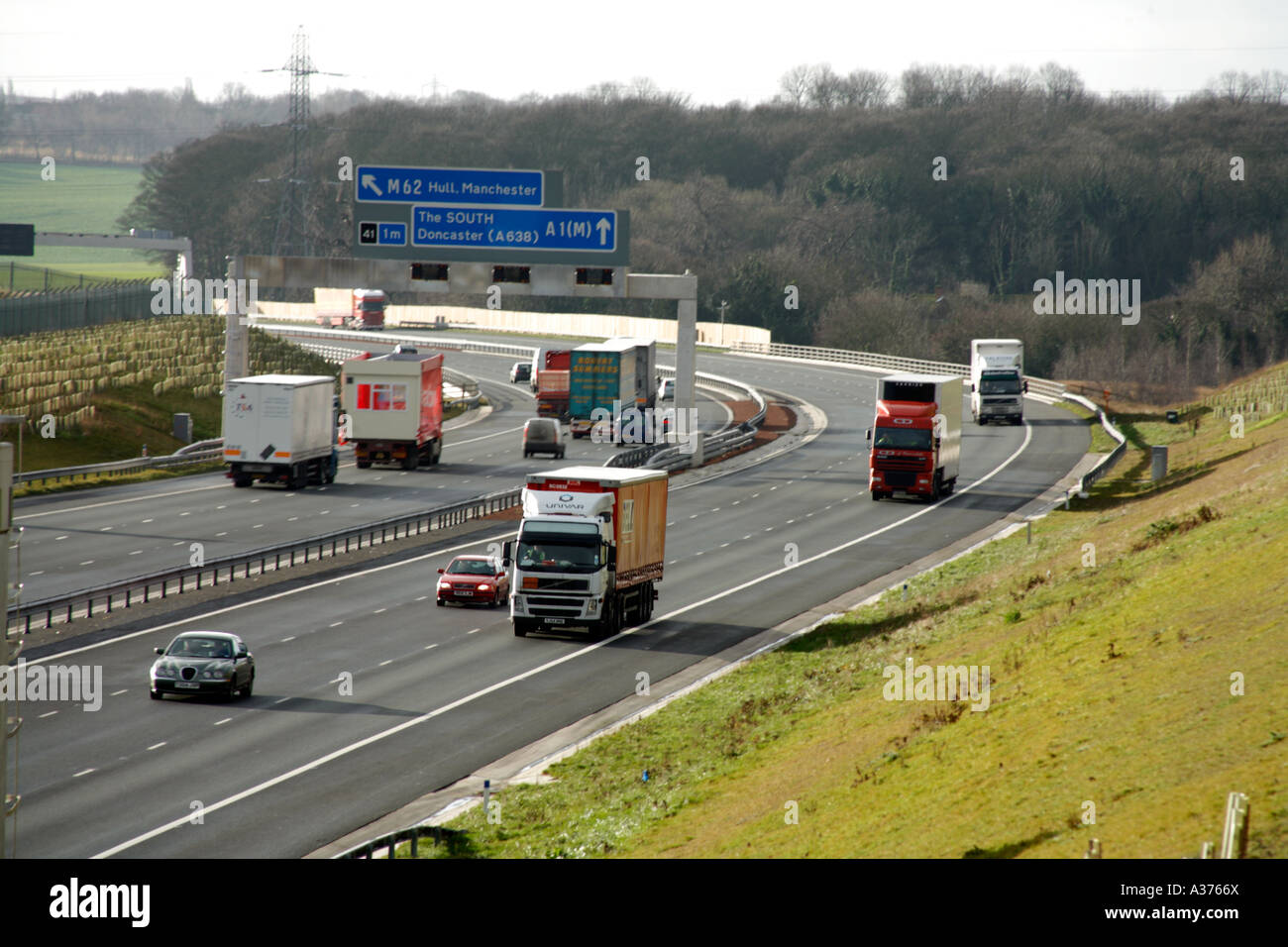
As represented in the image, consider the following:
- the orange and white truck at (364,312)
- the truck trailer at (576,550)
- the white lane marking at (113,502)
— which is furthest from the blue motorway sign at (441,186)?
the orange and white truck at (364,312)

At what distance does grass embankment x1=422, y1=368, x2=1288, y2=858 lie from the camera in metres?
16.3

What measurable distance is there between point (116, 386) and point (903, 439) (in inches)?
1555

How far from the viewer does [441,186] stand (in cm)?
6169

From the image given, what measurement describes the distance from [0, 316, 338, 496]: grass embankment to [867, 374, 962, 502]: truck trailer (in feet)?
94.6

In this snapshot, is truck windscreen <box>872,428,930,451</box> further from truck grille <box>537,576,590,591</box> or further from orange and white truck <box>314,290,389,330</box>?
orange and white truck <box>314,290,389,330</box>

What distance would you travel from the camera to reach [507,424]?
8888 centimetres

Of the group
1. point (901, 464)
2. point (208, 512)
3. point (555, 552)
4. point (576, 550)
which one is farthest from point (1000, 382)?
point (555, 552)

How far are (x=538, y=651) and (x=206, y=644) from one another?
764 cm

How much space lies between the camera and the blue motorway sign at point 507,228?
202 feet

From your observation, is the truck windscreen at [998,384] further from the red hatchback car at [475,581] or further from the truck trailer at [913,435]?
the red hatchback car at [475,581]

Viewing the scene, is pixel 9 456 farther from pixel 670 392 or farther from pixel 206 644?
Answer: pixel 670 392

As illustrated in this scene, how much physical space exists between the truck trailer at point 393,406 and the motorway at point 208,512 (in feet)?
3.26
